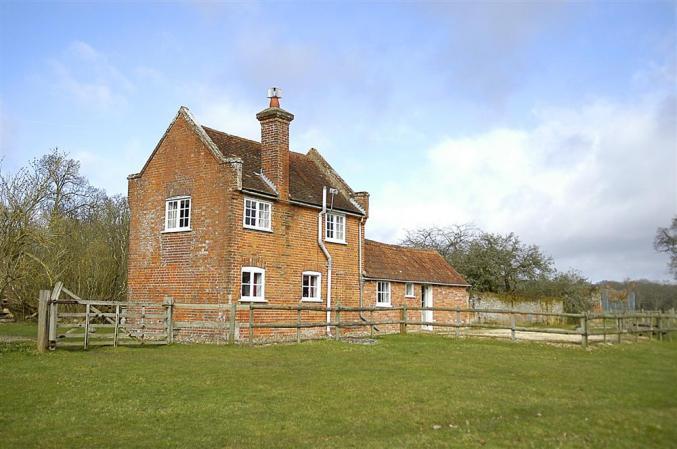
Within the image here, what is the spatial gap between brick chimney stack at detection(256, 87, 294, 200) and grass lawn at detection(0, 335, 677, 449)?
8.33 meters

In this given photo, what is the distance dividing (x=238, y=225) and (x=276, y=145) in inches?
161

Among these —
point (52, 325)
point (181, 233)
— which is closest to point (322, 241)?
point (181, 233)

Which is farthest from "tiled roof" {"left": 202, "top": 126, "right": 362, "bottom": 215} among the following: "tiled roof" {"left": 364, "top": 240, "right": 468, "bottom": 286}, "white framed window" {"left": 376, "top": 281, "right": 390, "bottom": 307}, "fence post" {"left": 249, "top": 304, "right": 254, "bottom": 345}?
"fence post" {"left": 249, "top": 304, "right": 254, "bottom": 345}

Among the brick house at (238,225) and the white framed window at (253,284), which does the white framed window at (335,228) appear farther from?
the white framed window at (253,284)

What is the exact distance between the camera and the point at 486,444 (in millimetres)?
8594

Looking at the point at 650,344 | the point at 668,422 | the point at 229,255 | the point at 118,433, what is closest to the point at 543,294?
the point at 650,344

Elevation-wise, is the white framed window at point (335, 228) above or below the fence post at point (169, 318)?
above

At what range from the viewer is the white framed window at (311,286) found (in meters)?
26.6

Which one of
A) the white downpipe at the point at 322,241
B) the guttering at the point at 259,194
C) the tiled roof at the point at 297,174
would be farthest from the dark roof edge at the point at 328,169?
the guttering at the point at 259,194

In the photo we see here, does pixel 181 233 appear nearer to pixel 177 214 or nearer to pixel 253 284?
pixel 177 214

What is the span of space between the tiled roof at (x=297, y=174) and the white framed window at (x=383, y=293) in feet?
14.2

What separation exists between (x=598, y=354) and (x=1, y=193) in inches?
897

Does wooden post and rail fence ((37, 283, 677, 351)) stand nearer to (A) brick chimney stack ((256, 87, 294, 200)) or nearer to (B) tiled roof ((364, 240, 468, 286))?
(B) tiled roof ((364, 240, 468, 286))

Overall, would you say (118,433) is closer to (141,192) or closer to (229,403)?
(229,403)
